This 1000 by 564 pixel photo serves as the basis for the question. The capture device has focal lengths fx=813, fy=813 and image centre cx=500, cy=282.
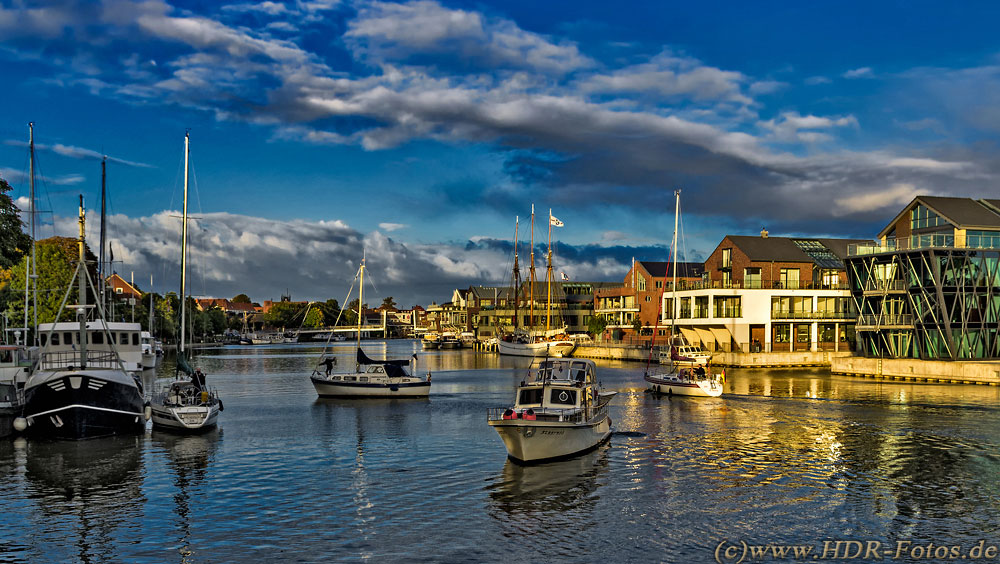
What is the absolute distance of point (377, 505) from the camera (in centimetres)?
2942

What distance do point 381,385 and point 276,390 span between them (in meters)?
17.4

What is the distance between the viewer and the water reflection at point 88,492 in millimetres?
24781

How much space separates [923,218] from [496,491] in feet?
244

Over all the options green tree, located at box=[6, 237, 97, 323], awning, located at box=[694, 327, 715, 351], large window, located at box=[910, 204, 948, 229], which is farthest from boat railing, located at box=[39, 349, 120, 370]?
awning, located at box=[694, 327, 715, 351]

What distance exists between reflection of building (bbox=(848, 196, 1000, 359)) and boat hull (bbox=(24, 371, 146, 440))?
7313cm

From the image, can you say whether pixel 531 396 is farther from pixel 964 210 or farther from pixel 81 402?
pixel 964 210

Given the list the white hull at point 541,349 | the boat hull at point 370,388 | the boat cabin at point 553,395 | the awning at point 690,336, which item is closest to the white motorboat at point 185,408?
the boat hull at point 370,388

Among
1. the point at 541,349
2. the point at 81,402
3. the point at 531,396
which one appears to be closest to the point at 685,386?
the point at 531,396

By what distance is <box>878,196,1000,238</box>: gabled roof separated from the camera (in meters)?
83.0

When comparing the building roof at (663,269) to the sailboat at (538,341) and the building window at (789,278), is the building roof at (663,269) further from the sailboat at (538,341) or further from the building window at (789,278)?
the building window at (789,278)

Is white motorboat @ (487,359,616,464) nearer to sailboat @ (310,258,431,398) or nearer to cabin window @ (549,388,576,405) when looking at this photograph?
cabin window @ (549,388,576,405)

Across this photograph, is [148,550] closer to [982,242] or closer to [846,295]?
[982,242]

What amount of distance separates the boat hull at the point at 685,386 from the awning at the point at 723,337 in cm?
4236

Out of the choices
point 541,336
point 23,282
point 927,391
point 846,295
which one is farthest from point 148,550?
point 541,336
